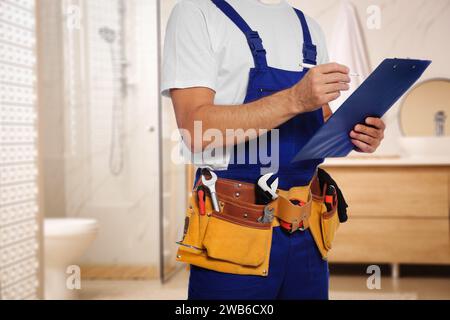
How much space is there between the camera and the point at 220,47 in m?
0.87

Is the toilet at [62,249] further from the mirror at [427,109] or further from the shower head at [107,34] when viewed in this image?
the mirror at [427,109]

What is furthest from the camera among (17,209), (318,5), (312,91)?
(318,5)

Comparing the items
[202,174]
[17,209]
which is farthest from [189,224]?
[17,209]

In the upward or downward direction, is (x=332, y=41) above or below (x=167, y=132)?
above

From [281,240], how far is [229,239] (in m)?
0.08

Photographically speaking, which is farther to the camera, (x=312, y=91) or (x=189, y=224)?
(x=189, y=224)

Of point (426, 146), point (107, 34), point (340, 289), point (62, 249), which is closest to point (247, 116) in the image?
point (62, 249)

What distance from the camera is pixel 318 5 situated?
9.70 feet

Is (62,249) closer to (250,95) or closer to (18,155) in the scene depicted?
(18,155)

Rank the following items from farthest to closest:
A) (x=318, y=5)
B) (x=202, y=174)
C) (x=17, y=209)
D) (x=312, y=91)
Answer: (x=318, y=5)
(x=17, y=209)
(x=202, y=174)
(x=312, y=91)

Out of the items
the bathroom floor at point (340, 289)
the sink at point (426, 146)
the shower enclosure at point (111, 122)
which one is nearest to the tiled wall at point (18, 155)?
the bathroom floor at point (340, 289)

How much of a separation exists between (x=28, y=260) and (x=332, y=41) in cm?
188

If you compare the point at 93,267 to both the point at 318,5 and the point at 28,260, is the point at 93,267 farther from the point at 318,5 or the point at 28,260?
the point at 318,5
